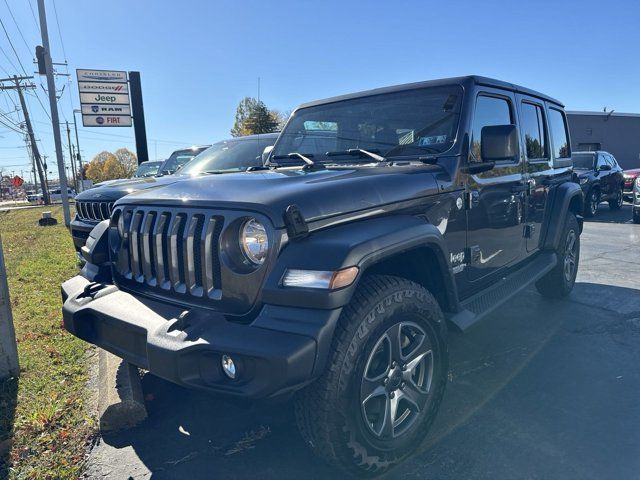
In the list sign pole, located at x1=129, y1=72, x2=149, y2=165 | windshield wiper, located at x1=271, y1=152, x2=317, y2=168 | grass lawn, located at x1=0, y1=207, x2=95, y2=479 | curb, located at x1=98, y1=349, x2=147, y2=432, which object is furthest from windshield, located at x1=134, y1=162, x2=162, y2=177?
curb, located at x1=98, y1=349, x2=147, y2=432

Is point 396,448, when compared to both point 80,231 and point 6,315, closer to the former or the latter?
point 6,315

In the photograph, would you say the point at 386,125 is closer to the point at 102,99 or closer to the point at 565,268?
the point at 565,268

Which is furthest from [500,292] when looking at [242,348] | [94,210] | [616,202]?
[616,202]

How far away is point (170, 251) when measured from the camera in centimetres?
231

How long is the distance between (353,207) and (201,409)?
1791mm

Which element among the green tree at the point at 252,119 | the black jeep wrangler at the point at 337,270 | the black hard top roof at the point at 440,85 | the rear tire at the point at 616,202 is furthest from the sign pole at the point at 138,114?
the green tree at the point at 252,119

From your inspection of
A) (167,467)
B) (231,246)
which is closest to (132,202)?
(231,246)

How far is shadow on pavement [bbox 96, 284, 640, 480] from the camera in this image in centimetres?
242

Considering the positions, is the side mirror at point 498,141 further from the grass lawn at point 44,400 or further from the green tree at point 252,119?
the green tree at point 252,119

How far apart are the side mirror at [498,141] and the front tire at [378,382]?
113cm

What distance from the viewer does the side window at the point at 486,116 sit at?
3125 mm

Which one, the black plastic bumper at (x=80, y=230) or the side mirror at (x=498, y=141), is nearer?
the side mirror at (x=498, y=141)

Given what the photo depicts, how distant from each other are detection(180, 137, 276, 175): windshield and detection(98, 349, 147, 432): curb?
3.19m

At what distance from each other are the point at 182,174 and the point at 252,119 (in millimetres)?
30770
